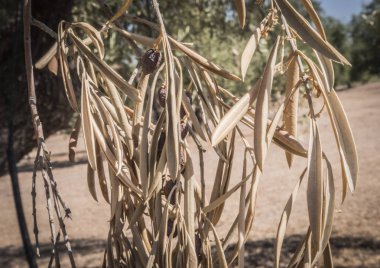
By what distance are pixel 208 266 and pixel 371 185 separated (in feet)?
21.6

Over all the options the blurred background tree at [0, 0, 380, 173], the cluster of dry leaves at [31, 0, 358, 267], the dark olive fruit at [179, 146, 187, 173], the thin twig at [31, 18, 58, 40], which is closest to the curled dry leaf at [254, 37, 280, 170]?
the cluster of dry leaves at [31, 0, 358, 267]

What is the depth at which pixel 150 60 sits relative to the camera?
0.70 m

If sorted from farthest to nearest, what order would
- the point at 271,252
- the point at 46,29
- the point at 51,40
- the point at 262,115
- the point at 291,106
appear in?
the point at 271,252 → the point at 51,40 → the point at 46,29 → the point at 291,106 → the point at 262,115

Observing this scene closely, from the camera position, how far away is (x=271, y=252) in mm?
4387

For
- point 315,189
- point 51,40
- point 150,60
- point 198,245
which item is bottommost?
point 198,245

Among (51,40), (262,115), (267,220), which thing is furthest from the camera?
(267,220)

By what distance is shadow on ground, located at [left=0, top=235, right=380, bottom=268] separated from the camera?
3.98 m

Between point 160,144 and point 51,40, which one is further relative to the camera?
point 51,40

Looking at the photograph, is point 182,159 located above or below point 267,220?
above

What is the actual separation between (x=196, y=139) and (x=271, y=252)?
3.97 meters

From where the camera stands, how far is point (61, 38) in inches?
29.2

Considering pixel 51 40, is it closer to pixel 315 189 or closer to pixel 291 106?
pixel 291 106

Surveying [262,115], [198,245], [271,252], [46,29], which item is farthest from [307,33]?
[271,252]

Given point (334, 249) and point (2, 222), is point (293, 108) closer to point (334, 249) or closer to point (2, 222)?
point (334, 249)
